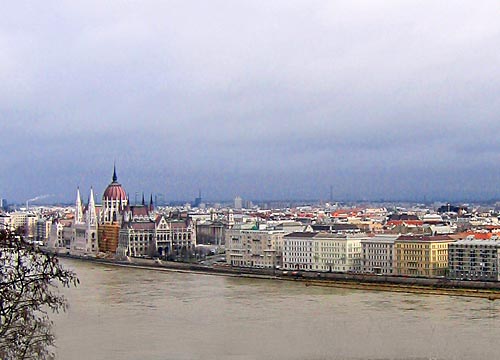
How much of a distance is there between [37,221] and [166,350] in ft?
149

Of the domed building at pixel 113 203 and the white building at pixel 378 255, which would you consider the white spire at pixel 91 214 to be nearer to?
the domed building at pixel 113 203

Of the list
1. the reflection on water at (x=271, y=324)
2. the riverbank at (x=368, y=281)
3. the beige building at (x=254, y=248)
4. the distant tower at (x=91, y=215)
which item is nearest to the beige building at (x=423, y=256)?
the riverbank at (x=368, y=281)

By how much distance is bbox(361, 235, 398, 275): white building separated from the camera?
2769 centimetres

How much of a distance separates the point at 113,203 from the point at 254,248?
51.1 ft

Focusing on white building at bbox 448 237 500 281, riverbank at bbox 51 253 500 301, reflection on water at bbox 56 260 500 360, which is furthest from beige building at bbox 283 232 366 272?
reflection on water at bbox 56 260 500 360

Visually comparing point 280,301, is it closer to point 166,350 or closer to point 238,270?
point 166,350

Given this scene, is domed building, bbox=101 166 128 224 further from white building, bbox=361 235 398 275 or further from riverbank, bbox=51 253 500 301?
white building, bbox=361 235 398 275

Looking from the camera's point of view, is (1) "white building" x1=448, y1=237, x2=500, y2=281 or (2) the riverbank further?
(1) "white building" x1=448, y1=237, x2=500, y2=281

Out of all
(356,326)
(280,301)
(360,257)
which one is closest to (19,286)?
(356,326)

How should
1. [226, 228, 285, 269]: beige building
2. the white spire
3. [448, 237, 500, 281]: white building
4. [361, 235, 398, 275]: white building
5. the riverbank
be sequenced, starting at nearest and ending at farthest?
the riverbank → [448, 237, 500, 281]: white building → [361, 235, 398, 275]: white building → [226, 228, 285, 269]: beige building → the white spire

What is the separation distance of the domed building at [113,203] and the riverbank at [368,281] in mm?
13767

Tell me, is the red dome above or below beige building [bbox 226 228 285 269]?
above

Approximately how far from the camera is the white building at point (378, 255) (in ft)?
90.8

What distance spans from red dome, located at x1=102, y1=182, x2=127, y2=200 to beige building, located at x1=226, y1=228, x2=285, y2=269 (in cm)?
1398
